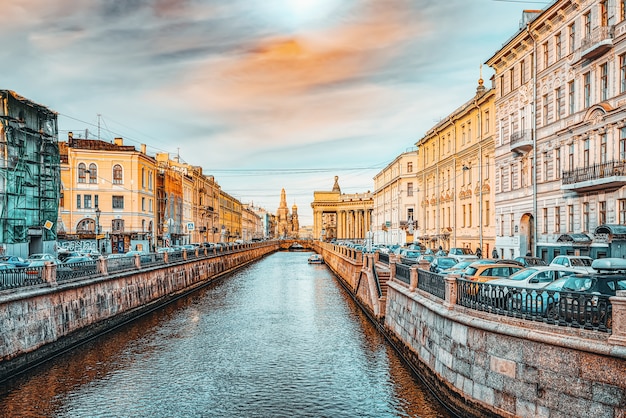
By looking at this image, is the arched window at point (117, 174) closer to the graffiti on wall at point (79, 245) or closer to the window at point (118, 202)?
the window at point (118, 202)

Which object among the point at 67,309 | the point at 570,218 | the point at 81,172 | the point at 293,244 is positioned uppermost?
the point at 81,172

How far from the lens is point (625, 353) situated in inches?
332

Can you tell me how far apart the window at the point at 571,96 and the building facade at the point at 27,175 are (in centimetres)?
3184

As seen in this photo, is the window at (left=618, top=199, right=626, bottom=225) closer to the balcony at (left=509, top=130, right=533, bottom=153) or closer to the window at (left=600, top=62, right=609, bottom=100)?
the window at (left=600, top=62, right=609, bottom=100)

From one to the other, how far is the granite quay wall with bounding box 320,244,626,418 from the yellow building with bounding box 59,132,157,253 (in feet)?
142

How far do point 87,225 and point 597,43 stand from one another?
4708 cm

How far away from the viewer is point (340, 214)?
152125 mm

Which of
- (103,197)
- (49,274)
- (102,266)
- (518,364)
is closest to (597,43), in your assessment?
(518,364)

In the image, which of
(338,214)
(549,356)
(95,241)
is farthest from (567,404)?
(338,214)

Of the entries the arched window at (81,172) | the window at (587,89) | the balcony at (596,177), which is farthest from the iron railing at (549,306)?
the arched window at (81,172)

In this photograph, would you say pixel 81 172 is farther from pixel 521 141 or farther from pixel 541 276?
pixel 541 276

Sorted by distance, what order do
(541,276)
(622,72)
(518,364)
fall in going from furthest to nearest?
(622,72), (541,276), (518,364)

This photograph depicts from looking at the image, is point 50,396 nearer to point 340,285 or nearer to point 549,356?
point 549,356

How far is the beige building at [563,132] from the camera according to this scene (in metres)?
26.5
